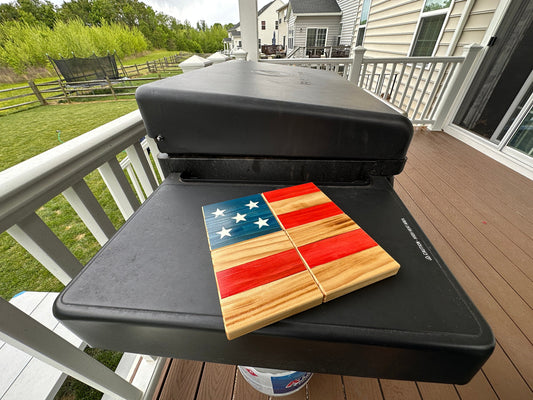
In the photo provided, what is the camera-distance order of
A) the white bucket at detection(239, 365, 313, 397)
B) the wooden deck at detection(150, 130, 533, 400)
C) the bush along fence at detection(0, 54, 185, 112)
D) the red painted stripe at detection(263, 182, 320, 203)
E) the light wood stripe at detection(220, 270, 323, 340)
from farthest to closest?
the bush along fence at detection(0, 54, 185, 112)
the wooden deck at detection(150, 130, 533, 400)
the white bucket at detection(239, 365, 313, 397)
the red painted stripe at detection(263, 182, 320, 203)
the light wood stripe at detection(220, 270, 323, 340)

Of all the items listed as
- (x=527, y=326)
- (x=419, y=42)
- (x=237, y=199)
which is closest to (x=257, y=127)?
(x=237, y=199)

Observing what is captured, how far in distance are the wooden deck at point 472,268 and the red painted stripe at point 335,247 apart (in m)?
0.92

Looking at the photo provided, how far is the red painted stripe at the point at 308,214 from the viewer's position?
501 mm

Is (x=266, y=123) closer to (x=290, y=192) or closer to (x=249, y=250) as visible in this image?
(x=290, y=192)

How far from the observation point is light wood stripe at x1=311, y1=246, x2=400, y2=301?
375 mm

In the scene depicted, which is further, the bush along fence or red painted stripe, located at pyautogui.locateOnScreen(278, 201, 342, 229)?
the bush along fence

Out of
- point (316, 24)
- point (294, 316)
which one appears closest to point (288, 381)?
point (294, 316)

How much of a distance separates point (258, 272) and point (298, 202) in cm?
23

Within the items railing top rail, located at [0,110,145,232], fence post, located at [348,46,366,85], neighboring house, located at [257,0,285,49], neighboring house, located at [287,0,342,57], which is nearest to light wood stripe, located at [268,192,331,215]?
railing top rail, located at [0,110,145,232]

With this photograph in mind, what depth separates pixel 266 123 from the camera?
1.88 ft

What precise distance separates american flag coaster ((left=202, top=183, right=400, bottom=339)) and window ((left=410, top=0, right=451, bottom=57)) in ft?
14.5

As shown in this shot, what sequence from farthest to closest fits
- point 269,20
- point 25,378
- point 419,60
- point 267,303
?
point 269,20
point 419,60
point 25,378
point 267,303

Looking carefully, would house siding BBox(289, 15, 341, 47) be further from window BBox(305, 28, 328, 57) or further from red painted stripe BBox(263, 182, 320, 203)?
red painted stripe BBox(263, 182, 320, 203)

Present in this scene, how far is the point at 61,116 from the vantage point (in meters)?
7.14
